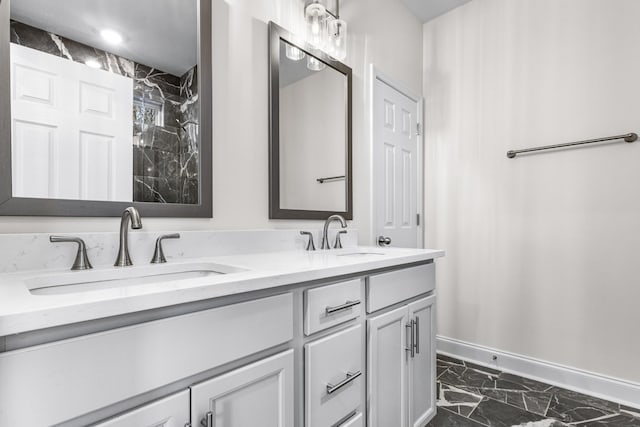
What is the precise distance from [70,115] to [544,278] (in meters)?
2.59

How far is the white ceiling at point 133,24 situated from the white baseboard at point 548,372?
8.28ft

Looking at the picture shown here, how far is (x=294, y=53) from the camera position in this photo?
5.44 feet

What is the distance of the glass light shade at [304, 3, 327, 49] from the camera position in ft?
5.52

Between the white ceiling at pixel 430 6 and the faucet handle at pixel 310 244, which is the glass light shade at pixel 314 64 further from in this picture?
the white ceiling at pixel 430 6

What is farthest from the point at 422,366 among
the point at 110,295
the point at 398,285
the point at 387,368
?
the point at 110,295

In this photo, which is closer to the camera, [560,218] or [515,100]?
[560,218]

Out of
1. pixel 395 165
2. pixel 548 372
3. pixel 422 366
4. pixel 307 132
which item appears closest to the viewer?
pixel 422 366

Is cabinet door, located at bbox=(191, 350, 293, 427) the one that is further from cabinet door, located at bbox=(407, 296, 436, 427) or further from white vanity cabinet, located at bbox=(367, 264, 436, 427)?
cabinet door, located at bbox=(407, 296, 436, 427)

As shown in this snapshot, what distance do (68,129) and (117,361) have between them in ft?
2.49

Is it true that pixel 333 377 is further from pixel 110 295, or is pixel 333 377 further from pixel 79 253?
pixel 79 253

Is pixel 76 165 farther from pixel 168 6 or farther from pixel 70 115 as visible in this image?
pixel 168 6

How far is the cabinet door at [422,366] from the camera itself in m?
1.41

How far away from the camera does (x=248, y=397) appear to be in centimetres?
76

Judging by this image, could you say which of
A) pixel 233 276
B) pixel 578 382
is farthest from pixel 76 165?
pixel 578 382
